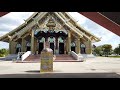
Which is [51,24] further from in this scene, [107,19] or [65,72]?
[107,19]

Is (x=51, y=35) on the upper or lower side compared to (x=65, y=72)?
upper

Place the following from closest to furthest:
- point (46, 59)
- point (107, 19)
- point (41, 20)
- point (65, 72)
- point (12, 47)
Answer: point (107, 19) < point (65, 72) < point (46, 59) < point (41, 20) < point (12, 47)

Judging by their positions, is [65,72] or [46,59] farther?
[46,59]

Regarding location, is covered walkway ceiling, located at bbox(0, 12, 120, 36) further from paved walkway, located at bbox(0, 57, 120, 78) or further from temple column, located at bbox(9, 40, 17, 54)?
temple column, located at bbox(9, 40, 17, 54)

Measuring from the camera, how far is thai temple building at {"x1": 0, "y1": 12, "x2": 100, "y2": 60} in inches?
1606

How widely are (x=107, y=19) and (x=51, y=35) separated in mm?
30472

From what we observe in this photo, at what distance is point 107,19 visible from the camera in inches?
452

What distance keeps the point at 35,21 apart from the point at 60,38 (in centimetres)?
593

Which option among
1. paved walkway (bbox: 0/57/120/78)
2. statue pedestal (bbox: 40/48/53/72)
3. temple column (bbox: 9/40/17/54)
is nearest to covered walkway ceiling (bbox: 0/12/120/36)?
paved walkway (bbox: 0/57/120/78)

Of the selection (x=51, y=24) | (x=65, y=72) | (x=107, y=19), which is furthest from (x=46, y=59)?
(x=51, y=24)

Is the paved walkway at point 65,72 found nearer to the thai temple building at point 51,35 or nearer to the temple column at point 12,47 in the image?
the thai temple building at point 51,35

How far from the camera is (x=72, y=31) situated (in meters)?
41.3
